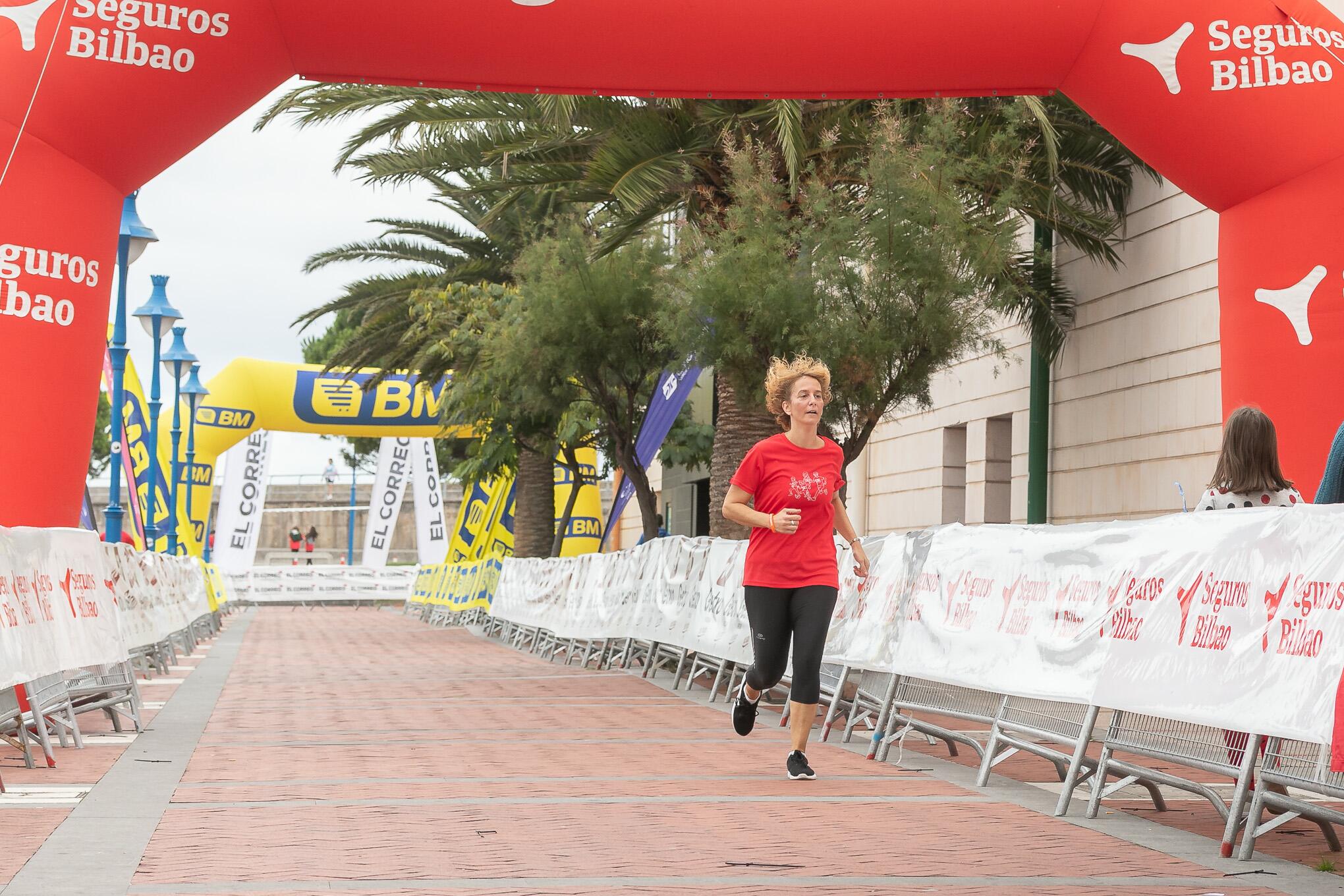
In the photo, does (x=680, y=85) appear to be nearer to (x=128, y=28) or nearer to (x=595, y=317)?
(x=128, y=28)

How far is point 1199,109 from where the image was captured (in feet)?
31.6

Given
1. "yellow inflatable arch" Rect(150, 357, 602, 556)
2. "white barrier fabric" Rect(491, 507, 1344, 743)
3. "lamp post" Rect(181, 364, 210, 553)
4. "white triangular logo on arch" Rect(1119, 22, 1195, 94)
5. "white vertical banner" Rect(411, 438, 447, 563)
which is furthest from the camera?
"white vertical banner" Rect(411, 438, 447, 563)

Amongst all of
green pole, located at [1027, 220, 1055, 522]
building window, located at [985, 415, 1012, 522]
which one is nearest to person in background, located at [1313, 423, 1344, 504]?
green pole, located at [1027, 220, 1055, 522]

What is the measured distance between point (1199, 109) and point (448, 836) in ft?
20.8

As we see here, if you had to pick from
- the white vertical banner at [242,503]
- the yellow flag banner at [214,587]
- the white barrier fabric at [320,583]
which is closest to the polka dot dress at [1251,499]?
the yellow flag banner at [214,587]

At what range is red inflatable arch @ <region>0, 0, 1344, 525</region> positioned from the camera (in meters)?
9.27

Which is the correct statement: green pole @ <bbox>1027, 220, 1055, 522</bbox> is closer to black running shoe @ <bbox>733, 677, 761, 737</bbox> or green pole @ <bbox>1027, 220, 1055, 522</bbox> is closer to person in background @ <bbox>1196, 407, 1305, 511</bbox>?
black running shoe @ <bbox>733, 677, 761, 737</bbox>

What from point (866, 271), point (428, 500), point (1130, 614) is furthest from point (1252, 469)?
point (428, 500)

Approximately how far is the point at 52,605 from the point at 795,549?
13.4ft

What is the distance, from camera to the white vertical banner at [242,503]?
41.0 metres

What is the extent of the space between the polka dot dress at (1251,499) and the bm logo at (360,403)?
1320 inches

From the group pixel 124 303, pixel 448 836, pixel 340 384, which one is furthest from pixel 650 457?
pixel 340 384

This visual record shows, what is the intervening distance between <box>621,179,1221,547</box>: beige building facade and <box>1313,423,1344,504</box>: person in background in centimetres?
952

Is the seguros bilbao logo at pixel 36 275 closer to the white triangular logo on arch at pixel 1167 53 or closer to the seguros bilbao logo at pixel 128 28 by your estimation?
the seguros bilbao logo at pixel 128 28
